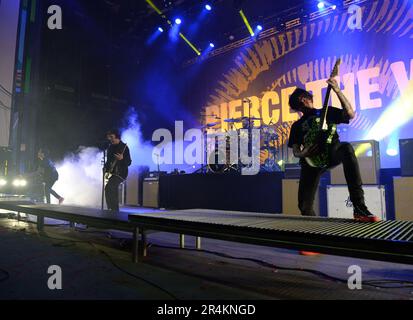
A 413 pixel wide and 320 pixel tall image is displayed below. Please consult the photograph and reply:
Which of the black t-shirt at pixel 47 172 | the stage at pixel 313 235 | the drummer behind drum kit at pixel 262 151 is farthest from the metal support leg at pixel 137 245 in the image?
the black t-shirt at pixel 47 172

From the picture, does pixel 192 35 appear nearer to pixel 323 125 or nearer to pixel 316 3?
pixel 316 3

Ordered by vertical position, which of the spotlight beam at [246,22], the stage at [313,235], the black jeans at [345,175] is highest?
the spotlight beam at [246,22]

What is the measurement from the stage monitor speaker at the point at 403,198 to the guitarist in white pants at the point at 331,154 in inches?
79.8

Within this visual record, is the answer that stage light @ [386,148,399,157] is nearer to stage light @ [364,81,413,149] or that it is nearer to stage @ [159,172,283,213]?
stage light @ [364,81,413,149]

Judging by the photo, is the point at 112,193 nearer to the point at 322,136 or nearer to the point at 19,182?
the point at 322,136

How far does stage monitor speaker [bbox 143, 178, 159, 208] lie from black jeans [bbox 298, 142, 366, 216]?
5445mm

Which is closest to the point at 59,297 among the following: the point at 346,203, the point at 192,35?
the point at 346,203

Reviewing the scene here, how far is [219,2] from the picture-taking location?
8414 millimetres

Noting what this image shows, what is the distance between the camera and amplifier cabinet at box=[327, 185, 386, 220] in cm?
428

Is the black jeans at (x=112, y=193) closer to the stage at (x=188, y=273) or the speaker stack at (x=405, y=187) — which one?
the stage at (x=188, y=273)

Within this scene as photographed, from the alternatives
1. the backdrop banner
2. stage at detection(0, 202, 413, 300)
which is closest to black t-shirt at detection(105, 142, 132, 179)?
stage at detection(0, 202, 413, 300)

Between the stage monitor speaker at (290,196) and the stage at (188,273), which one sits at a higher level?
the stage monitor speaker at (290,196)

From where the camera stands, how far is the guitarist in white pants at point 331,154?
2.18 meters

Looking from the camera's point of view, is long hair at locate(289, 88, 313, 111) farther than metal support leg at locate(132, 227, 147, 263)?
Yes
